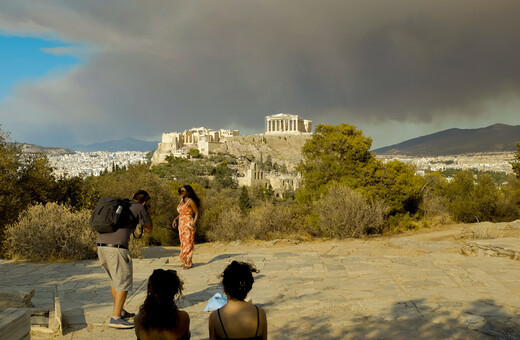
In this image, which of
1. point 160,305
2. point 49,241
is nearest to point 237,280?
point 160,305

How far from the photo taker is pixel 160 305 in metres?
2.75

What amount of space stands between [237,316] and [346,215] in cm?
1098

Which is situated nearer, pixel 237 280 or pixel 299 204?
pixel 237 280

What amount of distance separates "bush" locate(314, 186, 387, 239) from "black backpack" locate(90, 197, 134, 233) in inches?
380

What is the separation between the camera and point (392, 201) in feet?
54.0

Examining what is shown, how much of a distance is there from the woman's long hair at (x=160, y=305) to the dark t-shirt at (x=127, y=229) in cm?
176

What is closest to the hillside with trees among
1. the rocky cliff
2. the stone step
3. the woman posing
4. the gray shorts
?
the woman posing

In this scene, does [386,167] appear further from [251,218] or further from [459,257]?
[459,257]

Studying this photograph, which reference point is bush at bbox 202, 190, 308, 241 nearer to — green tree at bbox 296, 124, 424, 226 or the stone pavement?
green tree at bbox 296, 124, 424, 226

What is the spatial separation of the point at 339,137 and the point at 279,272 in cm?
1074

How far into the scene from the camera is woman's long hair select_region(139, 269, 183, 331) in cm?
272

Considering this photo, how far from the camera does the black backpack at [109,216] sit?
14.2 ft

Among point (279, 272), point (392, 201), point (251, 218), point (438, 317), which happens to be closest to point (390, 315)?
point (438, 317)

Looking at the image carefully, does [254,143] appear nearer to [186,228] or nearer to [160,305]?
[186,228]
